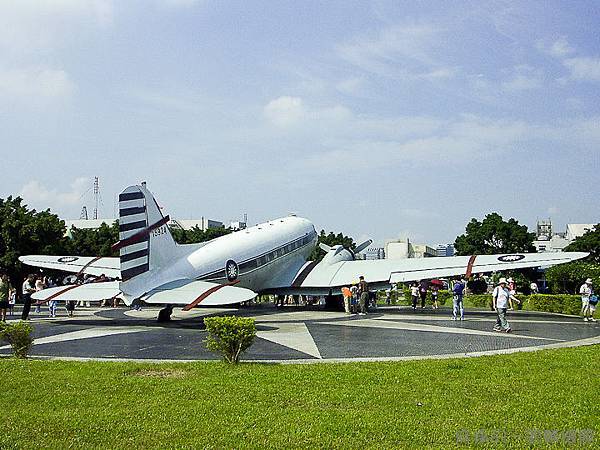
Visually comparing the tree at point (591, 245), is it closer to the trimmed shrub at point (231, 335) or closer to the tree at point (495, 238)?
the tree at point (495, 238)

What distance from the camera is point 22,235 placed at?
4434 cm

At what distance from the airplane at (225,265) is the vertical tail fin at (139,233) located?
4 centimetres

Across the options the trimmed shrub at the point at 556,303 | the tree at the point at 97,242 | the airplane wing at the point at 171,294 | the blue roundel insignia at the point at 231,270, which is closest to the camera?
the airplane wing at the point at 171,294

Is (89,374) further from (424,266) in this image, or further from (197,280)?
(424,266)

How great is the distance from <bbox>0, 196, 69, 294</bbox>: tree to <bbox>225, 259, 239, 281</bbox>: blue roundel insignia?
2283 cm

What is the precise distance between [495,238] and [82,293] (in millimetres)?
55663

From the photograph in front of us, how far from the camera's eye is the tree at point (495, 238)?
223 feet

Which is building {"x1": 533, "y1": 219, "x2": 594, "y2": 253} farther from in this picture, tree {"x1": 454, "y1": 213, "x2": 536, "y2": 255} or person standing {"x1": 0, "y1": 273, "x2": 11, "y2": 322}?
person standing {"x1": 0, "y1": 273, "x2": 11, "y2": 322}

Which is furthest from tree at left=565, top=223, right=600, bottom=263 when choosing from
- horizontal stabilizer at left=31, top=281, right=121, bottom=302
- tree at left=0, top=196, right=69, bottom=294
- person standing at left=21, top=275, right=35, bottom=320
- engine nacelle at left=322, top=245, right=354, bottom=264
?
person standing at left=21, top=275, right=35, bottom=320

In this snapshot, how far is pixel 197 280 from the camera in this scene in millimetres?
25203

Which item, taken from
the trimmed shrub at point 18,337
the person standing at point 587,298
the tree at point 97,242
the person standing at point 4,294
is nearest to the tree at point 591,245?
the person standing at point 587,298

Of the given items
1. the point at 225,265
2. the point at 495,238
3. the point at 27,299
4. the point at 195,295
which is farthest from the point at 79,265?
the point at 495,238

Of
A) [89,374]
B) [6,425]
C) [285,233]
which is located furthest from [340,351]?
[285,233]

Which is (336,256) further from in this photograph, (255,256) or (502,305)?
(502,305)
